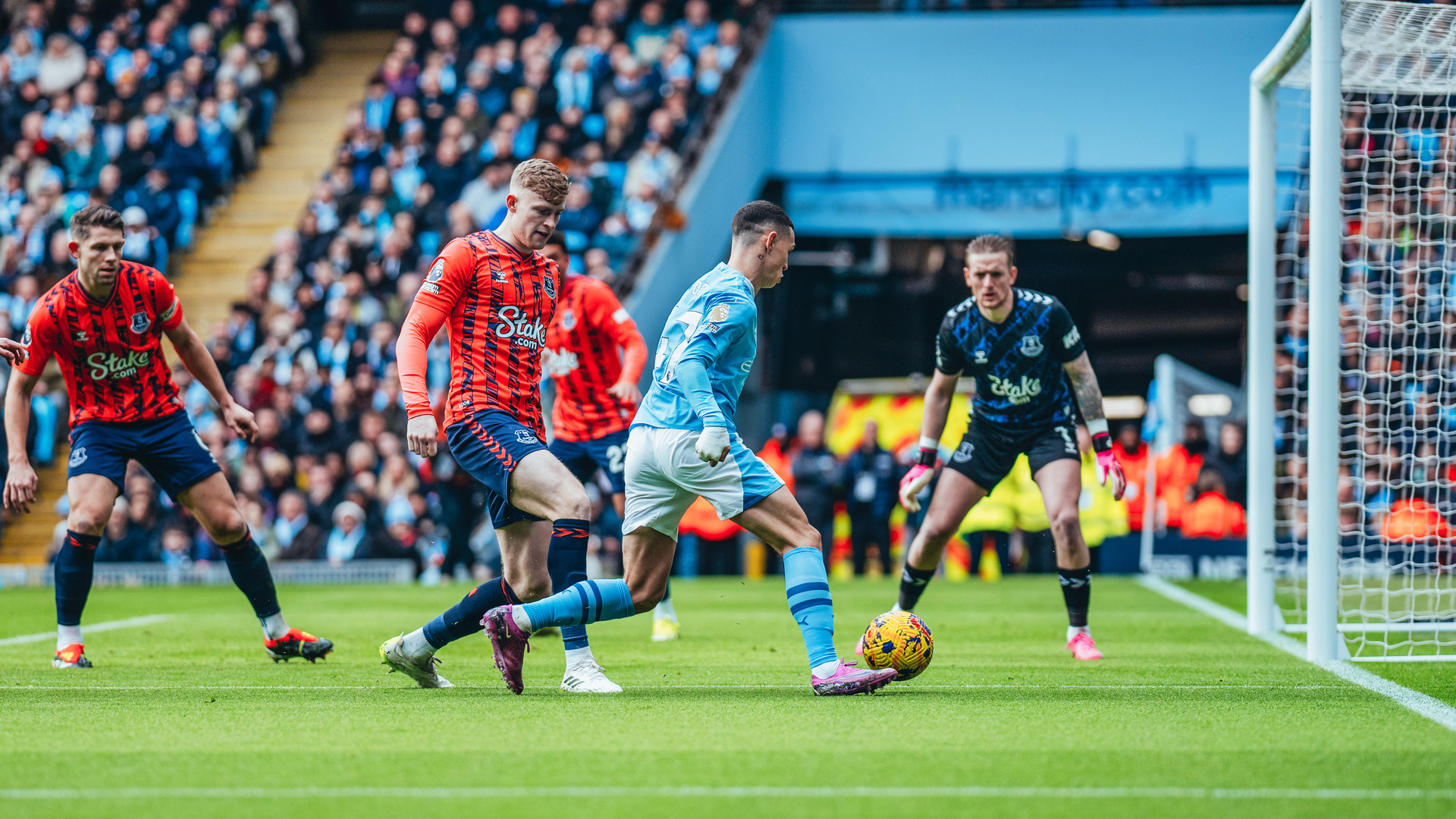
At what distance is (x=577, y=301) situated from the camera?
8.70 m

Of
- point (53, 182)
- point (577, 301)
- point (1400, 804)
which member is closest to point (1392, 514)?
point (577, 301)

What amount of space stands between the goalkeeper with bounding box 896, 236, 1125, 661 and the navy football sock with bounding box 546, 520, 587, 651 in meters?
2.16

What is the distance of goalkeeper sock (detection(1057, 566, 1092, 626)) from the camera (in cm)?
785

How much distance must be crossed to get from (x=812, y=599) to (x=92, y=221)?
3.91 meters

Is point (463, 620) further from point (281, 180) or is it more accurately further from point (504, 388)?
point (281, 180)

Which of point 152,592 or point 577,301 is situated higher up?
point 577,301

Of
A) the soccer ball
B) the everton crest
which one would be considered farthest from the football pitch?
the everton crest

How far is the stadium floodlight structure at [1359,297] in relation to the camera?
7316 millimetres

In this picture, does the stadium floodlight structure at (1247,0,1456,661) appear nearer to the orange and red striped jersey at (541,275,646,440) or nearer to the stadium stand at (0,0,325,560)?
the orange and red striped jersey at (541,275,646,440)

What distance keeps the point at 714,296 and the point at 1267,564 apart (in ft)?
16.1

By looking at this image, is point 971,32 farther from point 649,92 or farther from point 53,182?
point 53,182

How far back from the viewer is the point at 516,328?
20.0ft

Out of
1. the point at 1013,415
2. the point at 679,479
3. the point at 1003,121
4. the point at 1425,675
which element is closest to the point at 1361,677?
the point at 1425,675

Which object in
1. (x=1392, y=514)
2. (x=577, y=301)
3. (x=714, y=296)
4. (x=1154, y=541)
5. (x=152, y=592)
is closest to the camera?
(x=714, y=296)
